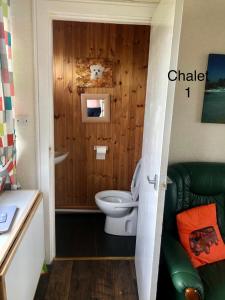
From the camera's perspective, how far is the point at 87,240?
2.58 m

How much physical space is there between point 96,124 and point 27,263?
1782 mm

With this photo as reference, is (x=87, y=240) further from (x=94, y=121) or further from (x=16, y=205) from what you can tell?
(x=94, y=121)

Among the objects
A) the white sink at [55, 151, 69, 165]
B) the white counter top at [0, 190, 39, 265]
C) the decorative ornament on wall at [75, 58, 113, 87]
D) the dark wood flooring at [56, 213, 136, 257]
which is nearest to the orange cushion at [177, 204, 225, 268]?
the dark wood flooring at [56, 213, 136, 257]

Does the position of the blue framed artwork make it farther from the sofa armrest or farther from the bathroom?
the bathroom

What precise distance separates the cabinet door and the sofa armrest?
32.8 inches

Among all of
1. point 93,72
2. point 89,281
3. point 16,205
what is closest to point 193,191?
point 89,281

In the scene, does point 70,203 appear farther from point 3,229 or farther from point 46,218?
point 3,229

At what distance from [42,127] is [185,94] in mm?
1132

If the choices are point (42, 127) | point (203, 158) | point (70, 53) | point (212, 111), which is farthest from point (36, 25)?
point (203, 158)

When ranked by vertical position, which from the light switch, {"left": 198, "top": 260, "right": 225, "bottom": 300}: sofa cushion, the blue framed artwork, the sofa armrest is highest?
the blue framed artwork

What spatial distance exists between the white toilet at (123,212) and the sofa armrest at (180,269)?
3.09 feet

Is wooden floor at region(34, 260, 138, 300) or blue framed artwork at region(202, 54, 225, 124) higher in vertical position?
blue framed artwork at region(202, 54, 225, 124)

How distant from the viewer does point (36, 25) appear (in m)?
1.74

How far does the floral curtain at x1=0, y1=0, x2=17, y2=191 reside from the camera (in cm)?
153
